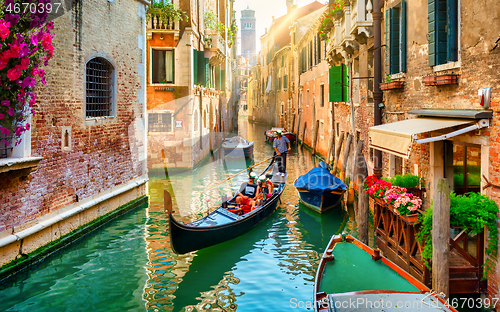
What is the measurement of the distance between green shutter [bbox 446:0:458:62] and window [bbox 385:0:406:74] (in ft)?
5.42

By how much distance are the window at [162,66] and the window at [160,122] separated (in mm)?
→ 1151

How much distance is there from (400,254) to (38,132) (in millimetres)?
5376

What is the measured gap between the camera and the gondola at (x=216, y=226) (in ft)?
20.8

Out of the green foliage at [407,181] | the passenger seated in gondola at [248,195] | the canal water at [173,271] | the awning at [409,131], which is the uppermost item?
the awning at [409,131]

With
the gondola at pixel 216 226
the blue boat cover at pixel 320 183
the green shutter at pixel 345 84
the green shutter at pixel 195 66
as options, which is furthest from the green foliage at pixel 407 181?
the green shutter at pixel 195 66

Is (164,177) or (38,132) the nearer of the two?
(38,132)

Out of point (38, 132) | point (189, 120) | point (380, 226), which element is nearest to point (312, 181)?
point (380, 226)

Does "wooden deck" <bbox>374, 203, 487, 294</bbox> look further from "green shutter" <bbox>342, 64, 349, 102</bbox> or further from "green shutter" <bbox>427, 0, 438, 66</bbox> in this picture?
"green shutter" <bbox>342, 64, 349, 102</bbox>

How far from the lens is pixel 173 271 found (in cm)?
620

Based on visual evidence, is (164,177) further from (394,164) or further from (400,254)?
(400,254)

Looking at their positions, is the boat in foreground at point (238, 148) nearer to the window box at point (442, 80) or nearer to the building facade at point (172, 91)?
the building facade at point (172, 91)

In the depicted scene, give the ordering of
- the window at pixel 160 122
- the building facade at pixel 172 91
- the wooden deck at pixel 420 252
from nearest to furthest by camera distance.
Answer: the wooden deck at pixel 420 252 < the building facade at pixel 172 91 < the window at pixel 160 122

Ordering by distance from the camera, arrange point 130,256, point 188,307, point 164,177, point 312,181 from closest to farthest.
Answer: point 188,307 < point 130,256 < point 312,181 < point 164,177

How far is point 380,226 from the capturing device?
623 centimetres
